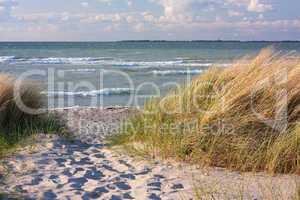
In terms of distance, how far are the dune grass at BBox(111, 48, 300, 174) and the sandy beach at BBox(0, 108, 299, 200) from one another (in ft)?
0.68

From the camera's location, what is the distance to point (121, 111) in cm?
1030

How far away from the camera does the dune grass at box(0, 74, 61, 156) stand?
267 inches

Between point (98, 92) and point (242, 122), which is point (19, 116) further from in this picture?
point (98, 92)

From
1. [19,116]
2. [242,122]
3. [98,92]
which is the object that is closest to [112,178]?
[242,122]

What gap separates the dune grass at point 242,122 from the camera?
5.23 metres

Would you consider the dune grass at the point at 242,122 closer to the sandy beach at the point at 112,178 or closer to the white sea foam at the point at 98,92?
the sandy beach at the point at 112,178

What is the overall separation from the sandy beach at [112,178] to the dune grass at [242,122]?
0.21 metres

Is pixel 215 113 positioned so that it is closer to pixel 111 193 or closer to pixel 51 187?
pixel 111 193

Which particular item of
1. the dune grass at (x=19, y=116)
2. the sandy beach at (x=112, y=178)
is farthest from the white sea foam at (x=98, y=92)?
the sandy beach at (x=112, y=178)

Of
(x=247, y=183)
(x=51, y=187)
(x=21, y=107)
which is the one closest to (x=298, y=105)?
(x=247, y=183)

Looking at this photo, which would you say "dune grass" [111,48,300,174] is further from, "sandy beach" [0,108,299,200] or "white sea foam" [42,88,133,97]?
"white sea foam" [42,88,133,97]

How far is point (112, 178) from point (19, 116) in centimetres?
255

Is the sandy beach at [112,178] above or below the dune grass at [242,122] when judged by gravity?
below

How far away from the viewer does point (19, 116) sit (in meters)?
7.00
